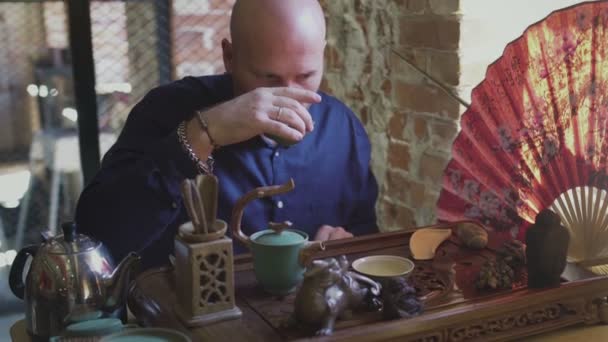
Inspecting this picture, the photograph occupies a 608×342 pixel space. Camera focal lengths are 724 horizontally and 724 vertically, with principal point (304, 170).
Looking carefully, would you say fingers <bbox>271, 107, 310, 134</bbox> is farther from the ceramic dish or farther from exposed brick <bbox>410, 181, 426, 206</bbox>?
exposed brick <bbox>410, 181, 426, 206</bbox>

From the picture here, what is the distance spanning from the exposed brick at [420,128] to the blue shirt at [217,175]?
7.1 inches

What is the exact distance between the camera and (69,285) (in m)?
1.13

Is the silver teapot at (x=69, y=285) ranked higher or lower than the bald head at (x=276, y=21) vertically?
lower

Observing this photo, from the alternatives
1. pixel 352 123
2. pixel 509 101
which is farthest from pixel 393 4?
pixel 509 101

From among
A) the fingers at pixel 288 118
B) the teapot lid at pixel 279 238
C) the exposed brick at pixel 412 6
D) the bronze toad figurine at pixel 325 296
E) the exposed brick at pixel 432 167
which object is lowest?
the bronze toad figurine at pixel 325 296

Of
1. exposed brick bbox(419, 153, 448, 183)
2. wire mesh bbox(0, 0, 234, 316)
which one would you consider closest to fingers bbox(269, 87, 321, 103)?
exposed brick bbox(419, 153, 448, 183)

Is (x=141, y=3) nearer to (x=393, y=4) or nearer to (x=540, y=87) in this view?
(x=393, y=4)

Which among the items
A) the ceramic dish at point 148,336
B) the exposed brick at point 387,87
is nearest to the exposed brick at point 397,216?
the exposed brick at point 387,87

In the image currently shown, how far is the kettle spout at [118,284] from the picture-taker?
45.2 inches

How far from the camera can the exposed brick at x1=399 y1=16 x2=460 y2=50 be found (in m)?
1.85

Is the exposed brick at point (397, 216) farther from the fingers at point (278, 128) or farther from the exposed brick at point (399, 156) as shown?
the fingers at point (278, 128)

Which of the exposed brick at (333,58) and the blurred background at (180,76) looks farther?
the exposed brick at (333,58)

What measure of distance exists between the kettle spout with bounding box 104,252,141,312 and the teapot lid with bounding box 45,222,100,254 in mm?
64

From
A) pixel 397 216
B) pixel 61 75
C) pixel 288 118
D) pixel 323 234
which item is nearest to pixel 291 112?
pixel 288 118
